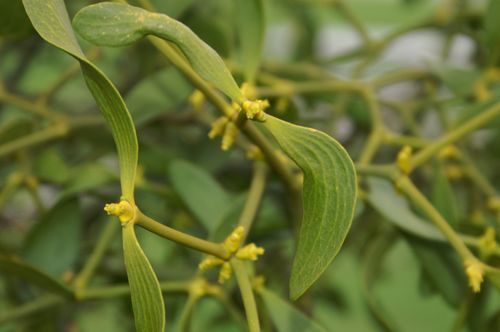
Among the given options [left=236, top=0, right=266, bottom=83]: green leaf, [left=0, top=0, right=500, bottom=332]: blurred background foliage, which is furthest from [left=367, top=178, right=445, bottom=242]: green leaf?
[left=236, top=0, right=266, bottom=83]: green leaf

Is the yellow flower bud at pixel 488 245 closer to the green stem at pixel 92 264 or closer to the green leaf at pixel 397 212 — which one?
the green leaf at pixel 397 212

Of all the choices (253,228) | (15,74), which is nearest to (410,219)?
(253,228)

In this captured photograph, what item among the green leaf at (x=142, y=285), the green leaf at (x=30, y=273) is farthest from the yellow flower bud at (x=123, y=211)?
the green leaf at (x=30, y=273)

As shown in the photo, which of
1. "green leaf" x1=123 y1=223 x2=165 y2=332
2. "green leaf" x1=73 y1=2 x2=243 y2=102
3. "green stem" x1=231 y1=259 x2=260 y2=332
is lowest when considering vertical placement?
"green stem" x1=231 y1=259 x2=260 y2=332

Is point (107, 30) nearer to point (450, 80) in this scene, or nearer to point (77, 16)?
point (77, 16)

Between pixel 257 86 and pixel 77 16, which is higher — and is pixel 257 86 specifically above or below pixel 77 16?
below

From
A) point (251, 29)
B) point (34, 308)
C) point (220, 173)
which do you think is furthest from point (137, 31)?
point (220, 173)

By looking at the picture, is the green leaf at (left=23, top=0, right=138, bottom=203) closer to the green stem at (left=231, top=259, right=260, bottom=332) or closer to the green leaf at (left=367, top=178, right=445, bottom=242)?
the green stem at (left=231, top=259, right=260, bottom=332)
